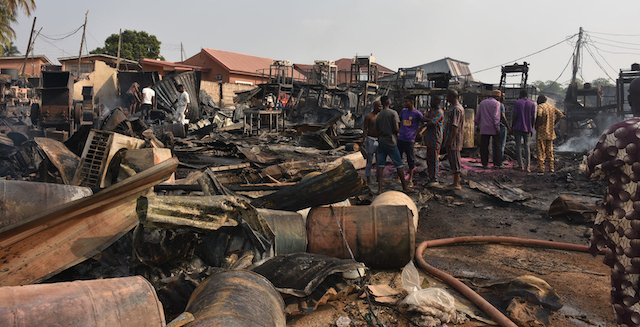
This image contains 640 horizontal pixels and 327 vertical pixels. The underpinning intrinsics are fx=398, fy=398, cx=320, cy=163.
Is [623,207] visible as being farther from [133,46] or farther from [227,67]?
[133,46]

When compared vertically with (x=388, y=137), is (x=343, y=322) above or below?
below

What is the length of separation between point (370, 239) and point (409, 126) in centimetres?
384

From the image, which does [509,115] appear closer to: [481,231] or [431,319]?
[481,231]

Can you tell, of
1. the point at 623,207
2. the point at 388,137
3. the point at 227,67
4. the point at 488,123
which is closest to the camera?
the point at 623,207

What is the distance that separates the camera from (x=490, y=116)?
9.16 meters

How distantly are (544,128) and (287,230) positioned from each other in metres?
7.75

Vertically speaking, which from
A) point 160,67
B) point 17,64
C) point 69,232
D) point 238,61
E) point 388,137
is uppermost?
point 238,61

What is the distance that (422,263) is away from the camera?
3682 mm

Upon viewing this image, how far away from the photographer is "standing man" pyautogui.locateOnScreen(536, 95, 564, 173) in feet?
29.3

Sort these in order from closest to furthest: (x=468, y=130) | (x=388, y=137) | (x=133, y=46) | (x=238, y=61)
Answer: (x=388, y=137)
(x=468, y=130)
(x=238, y=61)
(x=133, y=46)

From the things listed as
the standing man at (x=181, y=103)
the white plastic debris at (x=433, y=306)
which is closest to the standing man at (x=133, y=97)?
the standing man at (x=181, y=103)

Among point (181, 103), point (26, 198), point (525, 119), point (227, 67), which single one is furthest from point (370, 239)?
point (227, 67)

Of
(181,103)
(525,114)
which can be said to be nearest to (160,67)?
(181,103)

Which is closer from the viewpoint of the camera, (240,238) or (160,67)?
(240,238)
